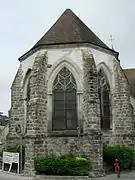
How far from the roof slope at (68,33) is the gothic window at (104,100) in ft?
7.09

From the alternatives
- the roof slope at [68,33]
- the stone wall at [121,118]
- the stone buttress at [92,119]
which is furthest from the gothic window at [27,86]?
the stone wall at [121,118]

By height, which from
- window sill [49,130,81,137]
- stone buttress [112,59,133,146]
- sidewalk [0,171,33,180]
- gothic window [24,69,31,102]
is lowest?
sidewalk [0,171,33,180]

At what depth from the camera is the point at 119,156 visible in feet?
60.8

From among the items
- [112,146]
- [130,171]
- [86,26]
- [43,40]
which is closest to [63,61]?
[43,40]

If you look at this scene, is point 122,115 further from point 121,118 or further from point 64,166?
point 64,166

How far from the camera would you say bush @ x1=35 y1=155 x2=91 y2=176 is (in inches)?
611

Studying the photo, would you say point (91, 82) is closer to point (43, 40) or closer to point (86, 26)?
point (43, 40)

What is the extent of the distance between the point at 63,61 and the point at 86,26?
14.5 feet

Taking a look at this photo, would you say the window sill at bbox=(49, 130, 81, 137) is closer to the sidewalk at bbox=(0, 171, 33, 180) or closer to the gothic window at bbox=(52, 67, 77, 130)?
the gothic window at bbox=(52, 67, 77, 130)

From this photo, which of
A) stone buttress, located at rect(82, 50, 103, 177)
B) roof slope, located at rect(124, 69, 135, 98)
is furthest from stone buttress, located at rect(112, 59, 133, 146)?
Result: roof slope, located at rect(124, 69, 135, 98)

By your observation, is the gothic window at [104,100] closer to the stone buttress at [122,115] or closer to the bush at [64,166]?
the stone buttress at [122,115]

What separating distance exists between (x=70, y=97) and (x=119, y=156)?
4.48m

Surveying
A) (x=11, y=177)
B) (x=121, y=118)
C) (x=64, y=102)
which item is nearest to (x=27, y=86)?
(x=64, y=102)

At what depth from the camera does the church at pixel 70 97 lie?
56.0 feet
